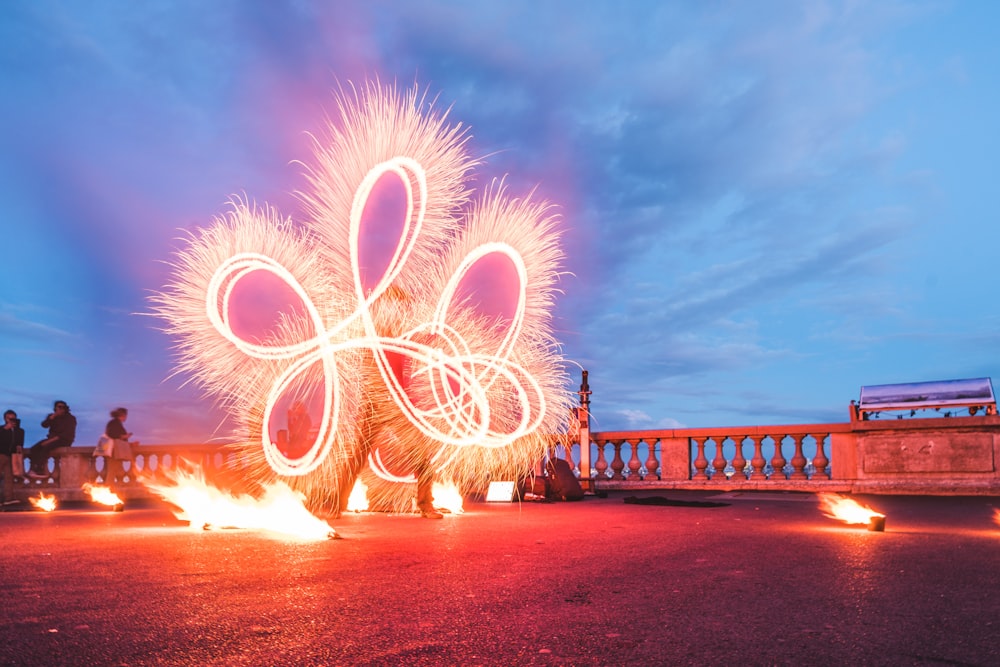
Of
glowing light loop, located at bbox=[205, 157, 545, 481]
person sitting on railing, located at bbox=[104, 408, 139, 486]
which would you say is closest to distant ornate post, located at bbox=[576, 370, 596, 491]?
glowing light loop, located at bbox=[205, 157, 545, 481]

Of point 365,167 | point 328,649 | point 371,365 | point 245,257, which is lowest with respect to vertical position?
point 328,649

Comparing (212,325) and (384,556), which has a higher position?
(212,325)

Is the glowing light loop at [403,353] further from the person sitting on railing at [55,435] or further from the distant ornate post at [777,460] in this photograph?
the person sitting on railing at [55,435]

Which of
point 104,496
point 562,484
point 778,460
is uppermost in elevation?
point 778,460

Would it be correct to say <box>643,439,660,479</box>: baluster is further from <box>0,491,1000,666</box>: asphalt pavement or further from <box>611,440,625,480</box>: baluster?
<box>0,491,1000,666</box>: asphalt pavement

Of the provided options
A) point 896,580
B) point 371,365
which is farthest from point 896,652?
point 371,365

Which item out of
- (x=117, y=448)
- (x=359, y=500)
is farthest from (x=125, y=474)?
(x=359, y=500)

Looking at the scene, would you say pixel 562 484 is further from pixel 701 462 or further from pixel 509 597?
pixel 509 597

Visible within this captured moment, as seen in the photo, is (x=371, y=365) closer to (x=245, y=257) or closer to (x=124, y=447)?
(x=245, y=257)
